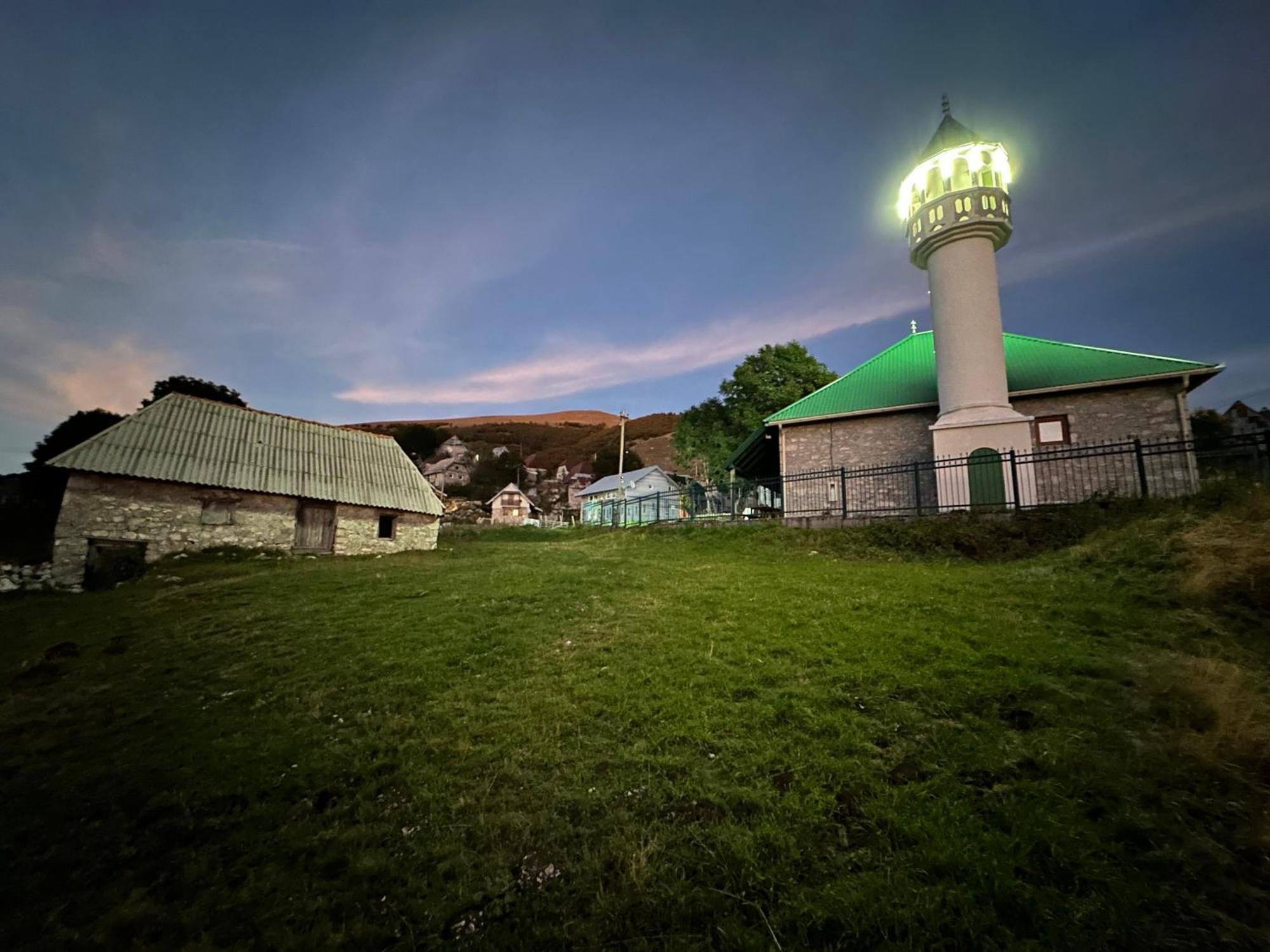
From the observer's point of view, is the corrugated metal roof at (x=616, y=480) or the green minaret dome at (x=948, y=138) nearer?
the green minaret dome at (x=948, y=138)

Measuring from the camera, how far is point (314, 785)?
4.88 meters

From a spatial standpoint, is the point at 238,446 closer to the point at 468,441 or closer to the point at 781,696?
the point at 781,696

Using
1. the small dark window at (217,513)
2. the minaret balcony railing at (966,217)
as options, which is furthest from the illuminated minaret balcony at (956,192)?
the small dark window at (217,513)

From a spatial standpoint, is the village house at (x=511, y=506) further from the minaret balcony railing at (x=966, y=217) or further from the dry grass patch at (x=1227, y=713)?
the dry grass patch at (x=1227, y=713)

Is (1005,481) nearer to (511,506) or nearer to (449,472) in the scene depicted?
(511,506)

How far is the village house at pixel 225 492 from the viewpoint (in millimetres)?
18359

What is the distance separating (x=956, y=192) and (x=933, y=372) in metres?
6.65

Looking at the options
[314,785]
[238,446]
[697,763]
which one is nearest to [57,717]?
[314,785]

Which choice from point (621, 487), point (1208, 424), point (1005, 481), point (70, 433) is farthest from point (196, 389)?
point (1208, 424)

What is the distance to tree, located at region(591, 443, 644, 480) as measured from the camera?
84.3 m

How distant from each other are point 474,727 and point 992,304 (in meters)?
20.1

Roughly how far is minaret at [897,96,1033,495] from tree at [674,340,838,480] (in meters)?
13.3

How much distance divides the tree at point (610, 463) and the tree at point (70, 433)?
182 feet

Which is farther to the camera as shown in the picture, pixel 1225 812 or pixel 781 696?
pixel 781 696
